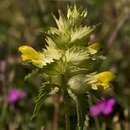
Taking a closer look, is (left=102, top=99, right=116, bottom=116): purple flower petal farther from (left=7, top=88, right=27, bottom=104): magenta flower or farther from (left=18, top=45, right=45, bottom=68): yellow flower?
(left=18, top=45, right=45, bottom=68): yellow flower

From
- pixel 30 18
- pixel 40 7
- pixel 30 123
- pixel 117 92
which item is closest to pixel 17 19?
pixel 30 18

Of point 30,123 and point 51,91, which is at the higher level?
point 30,123

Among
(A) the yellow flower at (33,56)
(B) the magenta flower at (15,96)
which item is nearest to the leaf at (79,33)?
(A) the yellow flower at (33,56)

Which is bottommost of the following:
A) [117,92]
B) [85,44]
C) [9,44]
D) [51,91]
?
[51,91]

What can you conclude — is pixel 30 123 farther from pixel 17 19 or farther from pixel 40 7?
pixel 17 19

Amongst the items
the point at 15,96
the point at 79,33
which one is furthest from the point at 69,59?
the point at 15,96

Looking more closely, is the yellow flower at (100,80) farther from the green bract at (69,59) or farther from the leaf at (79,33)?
the leaf at (79,33)

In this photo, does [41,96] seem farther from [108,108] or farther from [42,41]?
[42,41]
